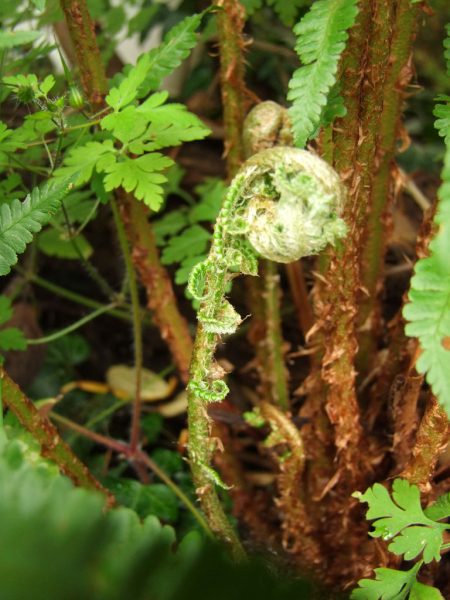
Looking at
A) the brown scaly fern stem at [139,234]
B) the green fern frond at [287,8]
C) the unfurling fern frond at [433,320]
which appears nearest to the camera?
the unfurling fern frond at [433,320]

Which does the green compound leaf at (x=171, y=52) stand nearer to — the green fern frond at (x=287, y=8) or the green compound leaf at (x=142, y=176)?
the green compound leaf at (x=142, y=176)

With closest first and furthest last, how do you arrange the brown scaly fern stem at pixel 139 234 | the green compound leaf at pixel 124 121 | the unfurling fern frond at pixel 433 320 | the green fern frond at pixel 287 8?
the unfurling fern frond at pixel 433 320
the green compound leaf at pixel 124 121
the brown scaly fern stem at pixel 139 234
the green fern frond at pixel 287 8

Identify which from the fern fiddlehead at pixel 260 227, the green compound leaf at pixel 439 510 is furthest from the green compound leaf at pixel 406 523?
the fern fiddlehead at pixel 260 227

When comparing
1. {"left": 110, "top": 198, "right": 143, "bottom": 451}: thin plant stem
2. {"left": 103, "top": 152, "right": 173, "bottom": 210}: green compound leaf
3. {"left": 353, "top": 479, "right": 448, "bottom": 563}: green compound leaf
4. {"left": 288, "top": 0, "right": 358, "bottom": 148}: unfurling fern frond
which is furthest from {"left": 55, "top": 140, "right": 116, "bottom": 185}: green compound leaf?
{"left": 353, "top": 479, "right": 448, "bottom": 563}: green compound leaf

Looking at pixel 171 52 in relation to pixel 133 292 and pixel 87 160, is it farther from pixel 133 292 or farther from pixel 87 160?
pixel 133 292

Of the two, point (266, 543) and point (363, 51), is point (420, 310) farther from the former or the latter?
point (266, 543)

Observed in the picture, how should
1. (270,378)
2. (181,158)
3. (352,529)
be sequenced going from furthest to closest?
(181,158) → (270,378) → (352,529)

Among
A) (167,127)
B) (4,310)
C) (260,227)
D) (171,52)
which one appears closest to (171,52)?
(171,52)

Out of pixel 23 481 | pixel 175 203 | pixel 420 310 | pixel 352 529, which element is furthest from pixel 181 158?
Answer: pixel 23 481
